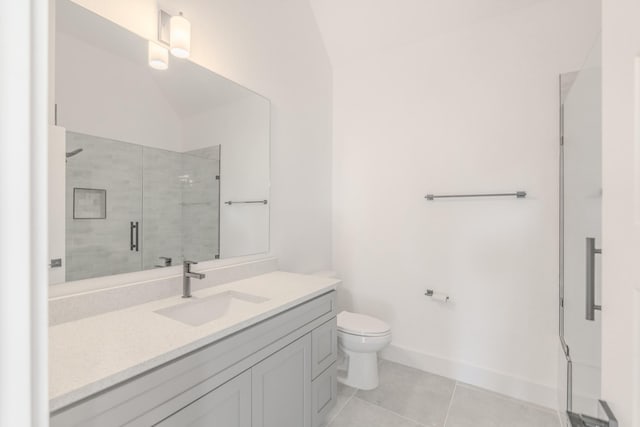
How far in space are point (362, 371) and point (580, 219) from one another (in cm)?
156

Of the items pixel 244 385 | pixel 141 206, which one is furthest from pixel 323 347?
pixel 141 206

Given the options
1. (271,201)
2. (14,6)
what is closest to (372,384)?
(271,201)

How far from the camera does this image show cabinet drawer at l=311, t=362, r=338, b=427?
57.7 inches

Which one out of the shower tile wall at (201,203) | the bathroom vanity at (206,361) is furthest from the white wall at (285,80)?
the bathroom vanity at (206,361)

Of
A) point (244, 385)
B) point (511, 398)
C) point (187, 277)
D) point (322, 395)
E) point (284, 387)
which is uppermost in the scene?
point (187, 277)

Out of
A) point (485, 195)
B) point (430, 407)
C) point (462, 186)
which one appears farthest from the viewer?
point (462, 186)

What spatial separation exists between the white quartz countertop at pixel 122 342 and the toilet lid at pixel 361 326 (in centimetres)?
70

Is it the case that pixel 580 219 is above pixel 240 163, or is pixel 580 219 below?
below

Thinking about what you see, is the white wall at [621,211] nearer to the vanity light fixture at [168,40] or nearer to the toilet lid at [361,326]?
the toilet lid at [361,326]

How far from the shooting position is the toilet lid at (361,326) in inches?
75.1

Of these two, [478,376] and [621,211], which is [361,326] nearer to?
[478,376]

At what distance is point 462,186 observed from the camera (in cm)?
212

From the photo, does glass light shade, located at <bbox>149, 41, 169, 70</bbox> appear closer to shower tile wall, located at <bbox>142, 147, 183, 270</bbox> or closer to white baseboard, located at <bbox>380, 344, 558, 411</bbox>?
shower tile wall, located at <bbox>142, 147, 183, 270</bbox>

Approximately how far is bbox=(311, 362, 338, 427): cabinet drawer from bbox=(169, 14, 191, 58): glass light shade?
1.77m
